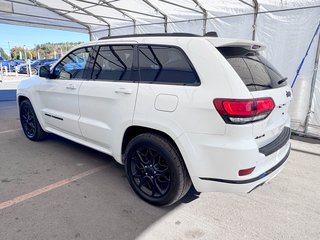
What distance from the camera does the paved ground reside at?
7.50 ft

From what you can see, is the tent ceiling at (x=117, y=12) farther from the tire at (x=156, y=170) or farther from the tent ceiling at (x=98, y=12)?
the tire at (x=156, y=170)

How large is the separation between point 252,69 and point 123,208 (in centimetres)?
195

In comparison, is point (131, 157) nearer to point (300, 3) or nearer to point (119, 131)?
point (119, 131)

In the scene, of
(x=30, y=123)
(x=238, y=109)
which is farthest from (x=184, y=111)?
(x=30, y=123)

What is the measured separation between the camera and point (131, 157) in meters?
2.82

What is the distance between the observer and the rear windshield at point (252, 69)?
222cm

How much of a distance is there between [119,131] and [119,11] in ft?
23.7

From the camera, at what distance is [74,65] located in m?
3.62

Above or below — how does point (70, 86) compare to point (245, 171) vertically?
above

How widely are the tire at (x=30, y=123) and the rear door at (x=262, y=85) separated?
3643mm

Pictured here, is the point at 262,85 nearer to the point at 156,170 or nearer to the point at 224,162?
the point at 224,162

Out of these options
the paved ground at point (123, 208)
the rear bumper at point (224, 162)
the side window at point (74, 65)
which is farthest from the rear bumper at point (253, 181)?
the side window at point (74, 65)

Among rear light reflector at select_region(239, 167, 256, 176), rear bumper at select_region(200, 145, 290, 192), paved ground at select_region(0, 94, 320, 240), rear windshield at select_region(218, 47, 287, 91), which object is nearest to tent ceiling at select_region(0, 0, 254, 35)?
rear windshield at select_region(218, 47, 287, 91)

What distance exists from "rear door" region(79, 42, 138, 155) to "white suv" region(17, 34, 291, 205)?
0.01m
